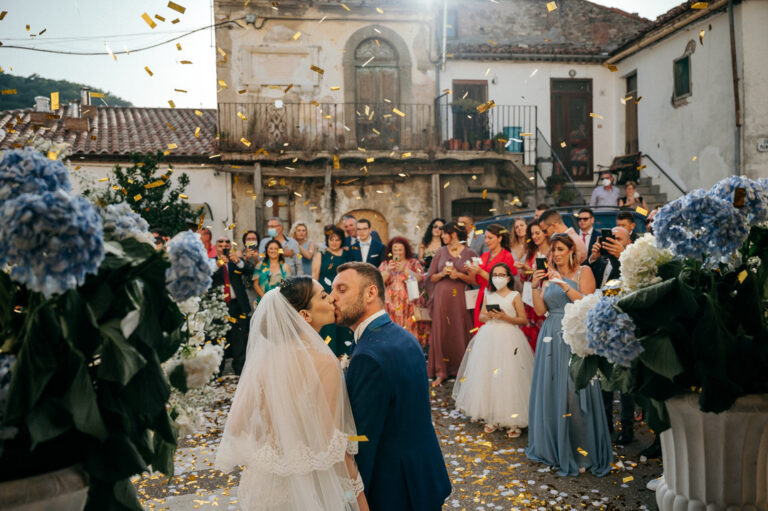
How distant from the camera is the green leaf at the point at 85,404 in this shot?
4.19 ft

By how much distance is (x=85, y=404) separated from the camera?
1.29 m

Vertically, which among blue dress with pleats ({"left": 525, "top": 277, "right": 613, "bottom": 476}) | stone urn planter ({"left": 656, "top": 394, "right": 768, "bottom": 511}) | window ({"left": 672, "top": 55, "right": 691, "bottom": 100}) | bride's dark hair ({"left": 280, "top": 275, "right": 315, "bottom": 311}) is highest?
window ({"left": 672, "top": 55, "right": 691, "bottom": 100})

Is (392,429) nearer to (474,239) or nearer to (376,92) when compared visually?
(474,239)

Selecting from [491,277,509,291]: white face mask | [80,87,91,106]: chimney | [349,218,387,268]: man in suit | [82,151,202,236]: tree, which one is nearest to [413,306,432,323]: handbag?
[349,218,387,268]: man in suit

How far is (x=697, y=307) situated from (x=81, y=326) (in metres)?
1.78

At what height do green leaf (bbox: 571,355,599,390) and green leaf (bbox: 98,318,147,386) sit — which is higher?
green leaf (bbox: 98,318,147,386)

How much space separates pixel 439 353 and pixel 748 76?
10.3 m

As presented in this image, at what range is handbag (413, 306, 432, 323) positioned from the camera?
8523 mm

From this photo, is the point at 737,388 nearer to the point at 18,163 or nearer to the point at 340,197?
the point at 18,163

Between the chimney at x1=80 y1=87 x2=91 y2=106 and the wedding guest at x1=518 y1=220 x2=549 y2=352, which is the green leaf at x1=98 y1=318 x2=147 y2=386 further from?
the chimney at x1=80 y1=87 x2=91 y2=106

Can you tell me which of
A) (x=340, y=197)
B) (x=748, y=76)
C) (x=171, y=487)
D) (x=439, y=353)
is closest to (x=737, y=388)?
(x=171, y=487)

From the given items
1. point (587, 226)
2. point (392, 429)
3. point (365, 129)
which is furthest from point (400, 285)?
point (365, 129)

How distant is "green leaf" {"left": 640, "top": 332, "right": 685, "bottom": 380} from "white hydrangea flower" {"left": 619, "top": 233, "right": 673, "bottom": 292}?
0.21 metres

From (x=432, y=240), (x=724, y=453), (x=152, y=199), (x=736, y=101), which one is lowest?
(x=724, y=453)
